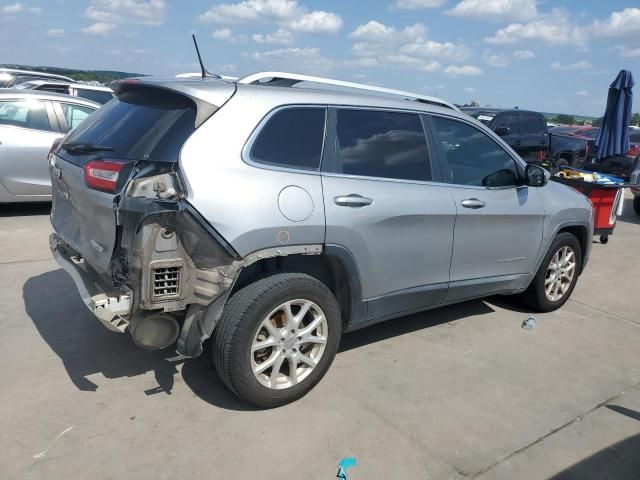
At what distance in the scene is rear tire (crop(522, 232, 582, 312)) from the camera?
4.89 m

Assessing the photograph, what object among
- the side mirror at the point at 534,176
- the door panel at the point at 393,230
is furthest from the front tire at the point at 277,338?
the side mirror at the point at 534,176

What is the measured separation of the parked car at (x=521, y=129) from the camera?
13039 millimetres

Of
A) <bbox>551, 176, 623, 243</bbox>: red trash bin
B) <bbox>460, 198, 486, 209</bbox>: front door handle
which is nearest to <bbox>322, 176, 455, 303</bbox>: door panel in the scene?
<bbox>460, 198, 486, 209</bbox>: front door handle

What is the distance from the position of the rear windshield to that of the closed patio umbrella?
989 centimetres

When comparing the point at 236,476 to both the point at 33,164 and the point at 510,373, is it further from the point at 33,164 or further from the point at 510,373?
the point at 33,164

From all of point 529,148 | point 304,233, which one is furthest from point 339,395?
point 529,148

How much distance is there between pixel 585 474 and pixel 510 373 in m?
1.08

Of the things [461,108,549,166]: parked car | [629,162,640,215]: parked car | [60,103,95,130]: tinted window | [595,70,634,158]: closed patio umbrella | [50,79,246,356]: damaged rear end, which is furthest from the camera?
[461,108,549,166]: parked car

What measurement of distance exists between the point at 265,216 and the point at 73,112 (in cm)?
619

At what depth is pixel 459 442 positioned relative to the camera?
3.03 m

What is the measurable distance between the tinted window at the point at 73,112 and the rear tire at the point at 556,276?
642cm

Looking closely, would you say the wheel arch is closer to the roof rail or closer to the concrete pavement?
the concrete pavement

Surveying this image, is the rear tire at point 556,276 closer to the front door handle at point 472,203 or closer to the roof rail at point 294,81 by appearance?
the front door handle at point 472,203

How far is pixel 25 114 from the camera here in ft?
24.7
